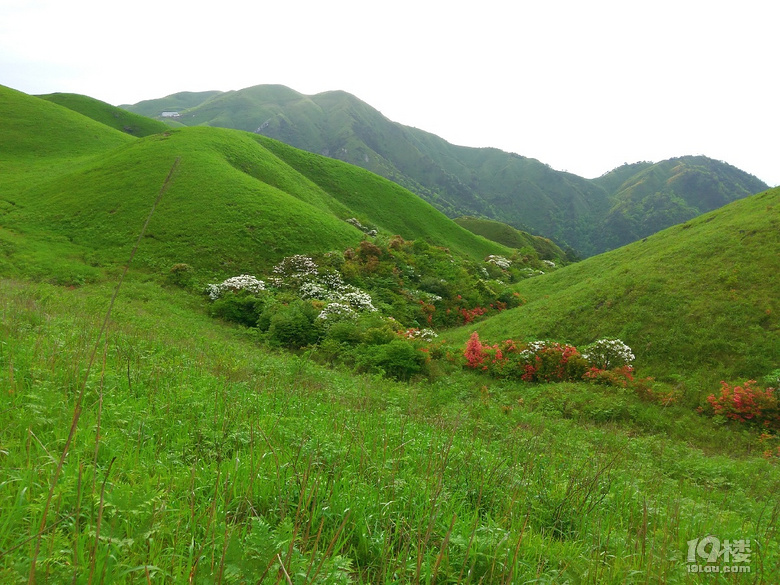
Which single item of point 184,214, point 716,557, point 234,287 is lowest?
point 234,287

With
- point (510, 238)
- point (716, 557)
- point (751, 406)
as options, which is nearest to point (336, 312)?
point (751, 406)

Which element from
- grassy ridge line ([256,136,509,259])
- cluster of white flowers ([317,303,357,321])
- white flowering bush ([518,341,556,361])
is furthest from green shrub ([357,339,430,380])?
grassy ridge line ([256,136,509,259])

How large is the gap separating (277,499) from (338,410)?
3284 mm

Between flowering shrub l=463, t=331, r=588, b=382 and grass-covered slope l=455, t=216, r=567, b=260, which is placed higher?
grass-covered slope l=455, t=216, r=567, b=260

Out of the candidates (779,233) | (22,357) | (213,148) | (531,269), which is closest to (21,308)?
(22,357)

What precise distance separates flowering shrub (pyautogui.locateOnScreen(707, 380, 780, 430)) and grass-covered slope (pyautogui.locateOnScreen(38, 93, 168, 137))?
379ft

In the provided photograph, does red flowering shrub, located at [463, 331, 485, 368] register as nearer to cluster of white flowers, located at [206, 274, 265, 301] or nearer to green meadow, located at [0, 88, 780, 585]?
green meadow, located at [0, 88, 780, 585]

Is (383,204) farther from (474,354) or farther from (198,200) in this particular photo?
(474,354)

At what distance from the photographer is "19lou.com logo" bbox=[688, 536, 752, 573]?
9.27 feet

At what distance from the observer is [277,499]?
8.96 ft

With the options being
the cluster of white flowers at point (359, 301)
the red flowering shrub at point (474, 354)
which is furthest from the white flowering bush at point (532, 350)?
the cluster of white flowers at point (359, 301)

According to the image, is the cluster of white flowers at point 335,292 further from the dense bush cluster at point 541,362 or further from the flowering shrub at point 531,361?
the dense bush cluster at point 541,362

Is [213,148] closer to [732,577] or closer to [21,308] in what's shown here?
[21,308]

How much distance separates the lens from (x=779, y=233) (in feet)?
72.3
